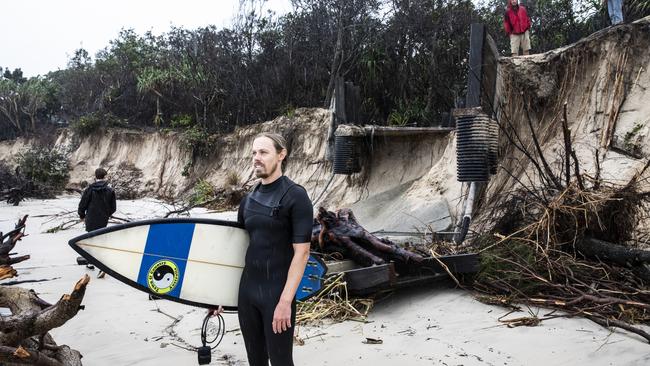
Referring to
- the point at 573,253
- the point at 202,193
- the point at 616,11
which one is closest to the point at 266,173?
the point at 573,253

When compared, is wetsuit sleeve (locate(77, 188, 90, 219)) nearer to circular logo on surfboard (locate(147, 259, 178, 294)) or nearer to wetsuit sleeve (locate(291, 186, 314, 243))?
circular logo on surfboard (locate(147, 259, 178, 294))

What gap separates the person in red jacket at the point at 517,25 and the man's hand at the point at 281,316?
8000mm

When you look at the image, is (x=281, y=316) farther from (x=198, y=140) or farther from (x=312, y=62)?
(x=198, y=140)

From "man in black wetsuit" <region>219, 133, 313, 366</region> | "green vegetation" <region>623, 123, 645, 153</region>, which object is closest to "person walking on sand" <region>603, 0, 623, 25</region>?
"green vegetation" <region>623, 123, 645, 153</region>

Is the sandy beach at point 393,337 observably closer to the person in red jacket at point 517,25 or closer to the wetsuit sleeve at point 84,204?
the wetsuit sleeve at point 84,204

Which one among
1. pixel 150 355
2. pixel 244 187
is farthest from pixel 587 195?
pixel 244 187

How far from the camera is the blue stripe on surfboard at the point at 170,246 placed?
9.16 feet

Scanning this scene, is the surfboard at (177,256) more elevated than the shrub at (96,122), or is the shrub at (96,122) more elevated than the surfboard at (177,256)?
the shrub at (96,122)

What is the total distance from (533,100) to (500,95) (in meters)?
0.48

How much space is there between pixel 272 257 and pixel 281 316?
288 millimetres

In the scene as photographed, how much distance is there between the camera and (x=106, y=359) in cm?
344

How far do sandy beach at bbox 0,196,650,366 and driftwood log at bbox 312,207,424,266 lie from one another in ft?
1.42

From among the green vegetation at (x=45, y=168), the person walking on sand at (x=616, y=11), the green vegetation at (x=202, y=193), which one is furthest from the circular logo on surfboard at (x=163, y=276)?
the green vegetation at (x=45, y=168)

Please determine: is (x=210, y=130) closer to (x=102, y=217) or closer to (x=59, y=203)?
(x=59, y=203)
